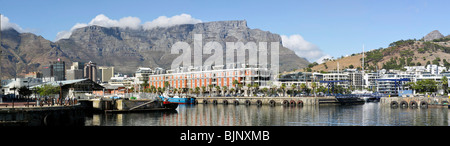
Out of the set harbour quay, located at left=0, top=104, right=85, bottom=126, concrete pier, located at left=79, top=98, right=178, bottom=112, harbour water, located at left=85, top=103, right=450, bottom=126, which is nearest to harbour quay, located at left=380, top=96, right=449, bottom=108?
harbour water, located at left=85, top=103, right=450, bottom=126

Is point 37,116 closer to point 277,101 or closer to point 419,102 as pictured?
point 277,101

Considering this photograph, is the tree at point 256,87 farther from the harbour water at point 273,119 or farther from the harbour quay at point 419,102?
the harbour water at point 273,119

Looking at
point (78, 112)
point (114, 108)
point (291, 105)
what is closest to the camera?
point (78, 112)

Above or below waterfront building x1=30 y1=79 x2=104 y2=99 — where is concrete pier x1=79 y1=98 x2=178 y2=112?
below

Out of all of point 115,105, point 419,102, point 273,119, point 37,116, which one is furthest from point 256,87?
point 37,116

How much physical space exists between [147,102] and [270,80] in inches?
4099

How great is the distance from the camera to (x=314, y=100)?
139 meters

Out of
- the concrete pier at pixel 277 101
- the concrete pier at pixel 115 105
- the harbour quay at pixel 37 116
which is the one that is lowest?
the concrete pier at pixel 277 101

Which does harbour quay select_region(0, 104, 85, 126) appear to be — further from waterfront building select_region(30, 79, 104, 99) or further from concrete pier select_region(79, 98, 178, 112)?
waterfront building select_region(30, 79, 104, 99)

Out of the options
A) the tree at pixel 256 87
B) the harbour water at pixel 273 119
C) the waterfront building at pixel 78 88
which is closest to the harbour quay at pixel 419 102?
the harbour water at pixel 273 119
